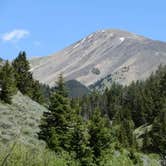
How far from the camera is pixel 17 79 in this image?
295 feet

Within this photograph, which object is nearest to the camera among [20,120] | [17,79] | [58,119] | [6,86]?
[58,119]

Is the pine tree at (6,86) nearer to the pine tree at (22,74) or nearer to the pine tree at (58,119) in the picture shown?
the pine tree at (58,119)

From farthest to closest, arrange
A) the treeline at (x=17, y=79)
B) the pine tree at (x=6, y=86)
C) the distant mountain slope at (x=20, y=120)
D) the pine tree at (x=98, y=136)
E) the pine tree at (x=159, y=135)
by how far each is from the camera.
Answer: the pine tree at (x=159, y=135)
the treeline at (x=17, y=79)
the pine tree at (x=6, y=86)
the pine tree at (x=98, y=136)
the distant mountain slope at (x=20, y=120)

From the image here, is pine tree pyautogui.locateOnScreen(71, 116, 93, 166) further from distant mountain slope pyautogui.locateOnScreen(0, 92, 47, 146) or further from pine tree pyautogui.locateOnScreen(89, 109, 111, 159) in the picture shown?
distant mountain slope pyautogui.locateOnScreen(0, 92, 47, 146)

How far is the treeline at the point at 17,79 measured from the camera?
6938 cm

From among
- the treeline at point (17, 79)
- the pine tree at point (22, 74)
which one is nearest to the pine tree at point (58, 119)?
the treeline at point (17, 79)

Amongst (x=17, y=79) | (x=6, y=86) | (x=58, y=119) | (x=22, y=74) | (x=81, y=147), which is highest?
(x=22, y=74)

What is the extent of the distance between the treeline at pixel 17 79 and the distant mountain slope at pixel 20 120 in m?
1.70

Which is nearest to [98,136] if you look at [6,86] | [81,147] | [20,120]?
[81,147]

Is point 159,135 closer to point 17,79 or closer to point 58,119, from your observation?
point 17,79

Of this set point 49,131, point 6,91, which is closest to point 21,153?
point 49,131

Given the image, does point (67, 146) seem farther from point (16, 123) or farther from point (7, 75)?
point (7, 75)

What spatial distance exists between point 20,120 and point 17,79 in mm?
30326

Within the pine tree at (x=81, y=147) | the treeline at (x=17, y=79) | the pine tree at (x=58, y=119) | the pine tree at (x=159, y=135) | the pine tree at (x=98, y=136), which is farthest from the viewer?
the pine tree at (x=159, y=135)
